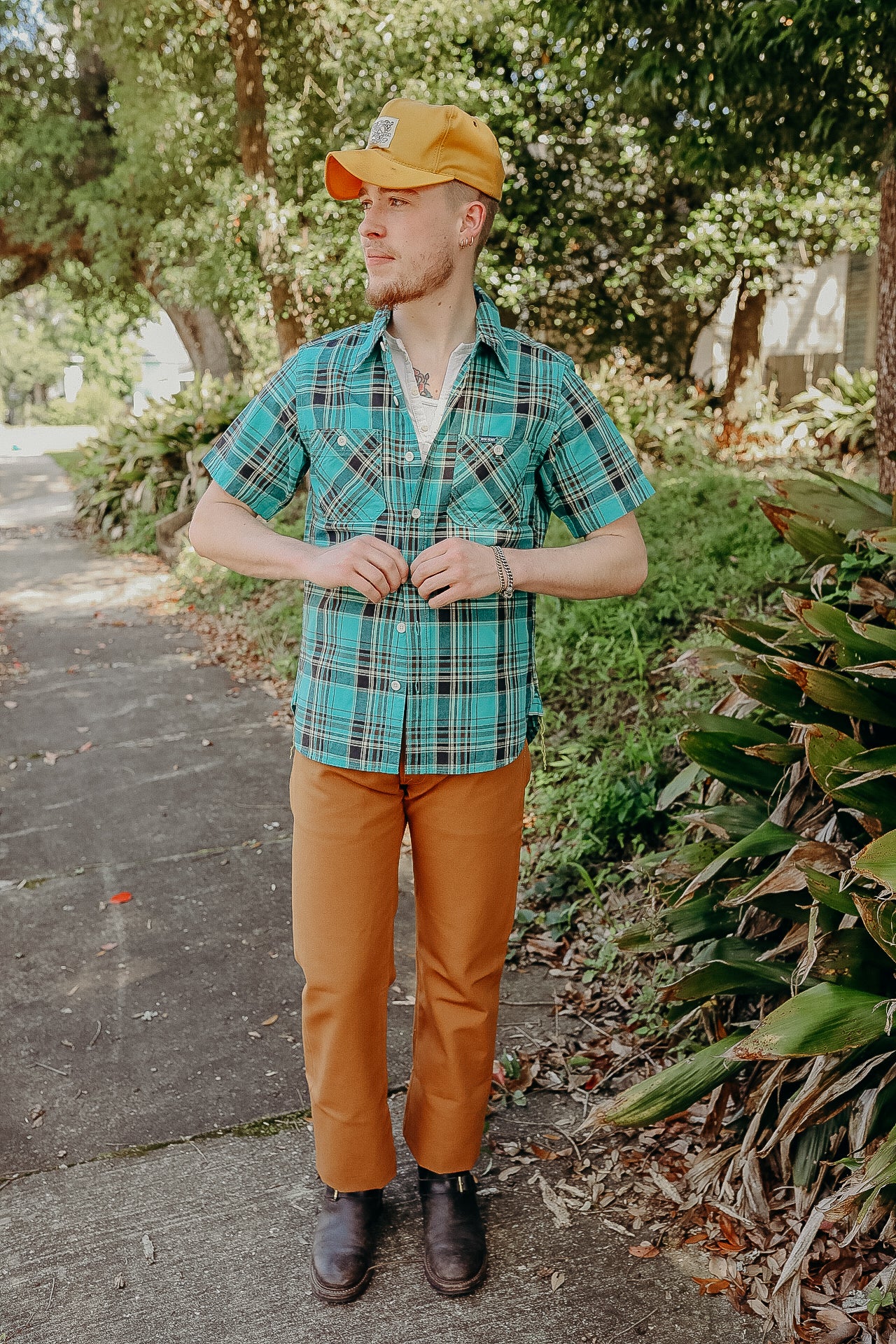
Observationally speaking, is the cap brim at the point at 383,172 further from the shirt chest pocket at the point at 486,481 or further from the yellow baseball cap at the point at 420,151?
the shirt chest pocket at the point at 486,481

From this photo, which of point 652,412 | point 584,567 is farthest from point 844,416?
point 584,567

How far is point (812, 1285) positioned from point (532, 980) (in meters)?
1.47

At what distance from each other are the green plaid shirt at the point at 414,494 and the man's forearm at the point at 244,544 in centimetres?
6

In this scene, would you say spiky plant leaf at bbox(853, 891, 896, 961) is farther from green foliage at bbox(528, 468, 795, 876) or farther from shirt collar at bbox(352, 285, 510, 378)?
shirt collar at bbox(352, 285, 510, 378)

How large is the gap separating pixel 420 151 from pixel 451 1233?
225 cm

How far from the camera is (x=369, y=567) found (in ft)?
7.04

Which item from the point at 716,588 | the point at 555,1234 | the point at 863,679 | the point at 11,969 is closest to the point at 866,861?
the point at 863,679

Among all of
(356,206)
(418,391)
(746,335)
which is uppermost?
(356,206)

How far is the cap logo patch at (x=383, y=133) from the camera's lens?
2229mm

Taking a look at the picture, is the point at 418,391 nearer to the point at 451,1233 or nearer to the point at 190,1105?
the point at 451,1233

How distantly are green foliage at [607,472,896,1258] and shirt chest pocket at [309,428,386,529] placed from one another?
3.77 ft

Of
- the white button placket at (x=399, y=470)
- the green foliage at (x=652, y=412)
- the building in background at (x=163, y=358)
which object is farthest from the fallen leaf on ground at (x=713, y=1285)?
the building in background at (x=163, y=358)

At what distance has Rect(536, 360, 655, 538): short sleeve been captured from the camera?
7.98ft

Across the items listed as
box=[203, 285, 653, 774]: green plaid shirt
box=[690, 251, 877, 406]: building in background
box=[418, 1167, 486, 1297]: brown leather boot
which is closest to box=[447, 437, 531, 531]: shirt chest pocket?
box=[203, 285, 653, 774]: green plaid shirt
